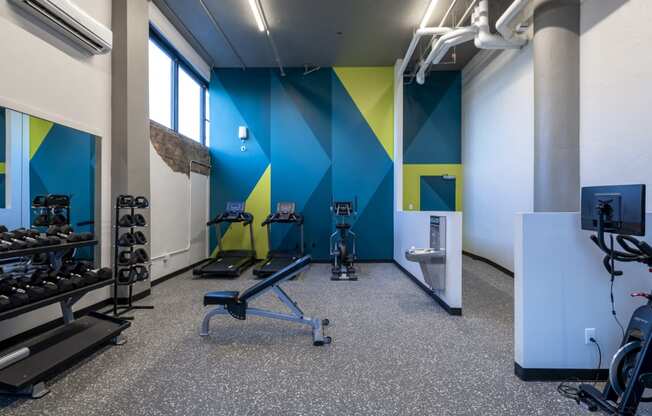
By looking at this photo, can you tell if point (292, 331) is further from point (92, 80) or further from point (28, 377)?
point (92, 80)

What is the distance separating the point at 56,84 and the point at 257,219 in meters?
4.23

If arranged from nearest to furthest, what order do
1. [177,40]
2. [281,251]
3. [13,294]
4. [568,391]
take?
[568,391] < [13,294] < [177,40] < [281,251]

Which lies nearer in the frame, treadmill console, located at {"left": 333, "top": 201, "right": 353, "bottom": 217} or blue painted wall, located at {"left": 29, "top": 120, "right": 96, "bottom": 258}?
blue painted wall, located at {"left": 29, "top": 120, "right": 96, "bottom": 258}

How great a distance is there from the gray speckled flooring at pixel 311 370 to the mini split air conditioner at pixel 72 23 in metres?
3.18

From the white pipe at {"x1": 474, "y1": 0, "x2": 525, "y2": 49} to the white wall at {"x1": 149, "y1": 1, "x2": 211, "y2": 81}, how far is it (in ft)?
16.6

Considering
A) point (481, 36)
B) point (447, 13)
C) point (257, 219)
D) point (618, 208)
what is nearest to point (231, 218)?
point (257, 219)

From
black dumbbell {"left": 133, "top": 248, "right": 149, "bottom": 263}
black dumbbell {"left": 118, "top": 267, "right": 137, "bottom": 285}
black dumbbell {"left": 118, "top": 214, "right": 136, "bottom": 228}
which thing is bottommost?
black dumbbell {"left": 118, "top": 267, "right": 137, "bottom": 285}

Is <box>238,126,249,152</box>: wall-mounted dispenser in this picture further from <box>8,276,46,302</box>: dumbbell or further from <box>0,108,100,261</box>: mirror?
<box>8,276,46,302</box>: dumbbell

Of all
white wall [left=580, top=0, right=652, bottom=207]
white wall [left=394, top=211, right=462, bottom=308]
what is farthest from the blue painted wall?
white wall [left=580, top=0, right=652, bottom=207]

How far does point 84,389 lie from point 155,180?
3.49 meters

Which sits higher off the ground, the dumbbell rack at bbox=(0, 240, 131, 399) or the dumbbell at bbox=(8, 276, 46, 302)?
the dumbbell at bbox=(8, 276, 46, 302)

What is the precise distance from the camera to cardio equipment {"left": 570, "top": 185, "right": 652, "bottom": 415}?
1.66 metres

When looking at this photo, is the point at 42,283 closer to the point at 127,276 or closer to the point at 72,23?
the point at 127,276

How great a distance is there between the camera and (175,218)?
548cm
